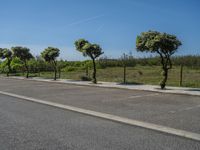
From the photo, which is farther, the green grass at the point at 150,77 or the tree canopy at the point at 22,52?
the tree canopy at the point at 22,52

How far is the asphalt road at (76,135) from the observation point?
530 cm

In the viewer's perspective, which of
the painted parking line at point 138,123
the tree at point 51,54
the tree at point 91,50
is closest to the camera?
the painted parking line at point 138,123

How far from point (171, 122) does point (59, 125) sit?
2818 mm

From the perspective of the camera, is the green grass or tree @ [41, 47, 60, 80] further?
tree @ [41, 47, 60, 80]

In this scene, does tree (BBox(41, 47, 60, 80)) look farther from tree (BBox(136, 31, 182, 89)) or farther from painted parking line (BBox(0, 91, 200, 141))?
painted parking line (BBox(0, 91, 200, 141))

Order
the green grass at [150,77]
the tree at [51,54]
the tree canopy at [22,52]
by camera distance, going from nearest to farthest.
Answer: the green grass at [150,77] → the tree at [51,54] → the tree canopy at [22,52]

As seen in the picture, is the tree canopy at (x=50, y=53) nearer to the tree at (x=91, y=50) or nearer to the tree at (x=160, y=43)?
the tree at (x=91, y=50)

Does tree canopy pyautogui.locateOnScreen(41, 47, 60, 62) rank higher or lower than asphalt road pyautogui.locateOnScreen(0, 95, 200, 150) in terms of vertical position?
higher

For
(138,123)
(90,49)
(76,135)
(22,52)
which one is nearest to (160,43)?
(90,49)

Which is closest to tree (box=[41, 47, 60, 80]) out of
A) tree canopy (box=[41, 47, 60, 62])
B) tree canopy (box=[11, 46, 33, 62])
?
tree canopy (box=[41, 47, 60, 62])

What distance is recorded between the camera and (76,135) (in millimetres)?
6082

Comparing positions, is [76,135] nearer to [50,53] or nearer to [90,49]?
[90,49]

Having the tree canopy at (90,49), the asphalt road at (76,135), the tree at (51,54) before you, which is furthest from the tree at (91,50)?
the asphalt road at (76,135)

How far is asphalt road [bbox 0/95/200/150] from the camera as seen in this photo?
5.30m
